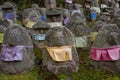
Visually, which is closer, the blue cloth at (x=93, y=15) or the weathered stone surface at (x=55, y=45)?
the weathered stone surface at (x=55, y=45)

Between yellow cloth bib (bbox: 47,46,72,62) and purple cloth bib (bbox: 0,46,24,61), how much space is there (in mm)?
808

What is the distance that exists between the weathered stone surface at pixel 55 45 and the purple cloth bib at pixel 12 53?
71cm

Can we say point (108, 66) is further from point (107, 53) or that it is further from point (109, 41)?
point (109, 41)

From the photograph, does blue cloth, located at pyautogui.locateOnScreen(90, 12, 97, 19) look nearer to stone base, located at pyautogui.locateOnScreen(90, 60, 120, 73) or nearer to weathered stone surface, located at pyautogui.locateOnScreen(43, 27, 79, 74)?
stone base, located at pyautogui.locateOnScreen(90, 60, 120, 73)

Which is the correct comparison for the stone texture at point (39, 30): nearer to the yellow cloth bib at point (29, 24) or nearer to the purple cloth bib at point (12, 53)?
the yellow cloth bib at point (29, 24)

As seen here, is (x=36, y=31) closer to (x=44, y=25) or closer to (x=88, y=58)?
(x=44, y=25)

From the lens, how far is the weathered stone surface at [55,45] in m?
9.49

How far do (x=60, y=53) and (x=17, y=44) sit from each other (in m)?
1.23

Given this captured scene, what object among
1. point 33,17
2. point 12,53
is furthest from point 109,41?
point 33,17

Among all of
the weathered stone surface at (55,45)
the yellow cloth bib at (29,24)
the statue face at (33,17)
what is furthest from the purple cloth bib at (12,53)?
the statue face at (33,17)

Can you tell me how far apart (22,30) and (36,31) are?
8.59ft

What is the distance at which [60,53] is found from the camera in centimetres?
950

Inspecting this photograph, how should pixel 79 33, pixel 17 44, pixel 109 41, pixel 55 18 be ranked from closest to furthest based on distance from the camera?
pixel 17 44
pixel 109 41
pixel 79 33
pixel 55 18

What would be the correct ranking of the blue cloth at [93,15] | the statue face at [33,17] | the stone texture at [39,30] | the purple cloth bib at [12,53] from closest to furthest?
the purple cloth bib at [12,53] < the stone texture at [39,30] < the statue face at [33,17] < the blue cloth at [93,15]
